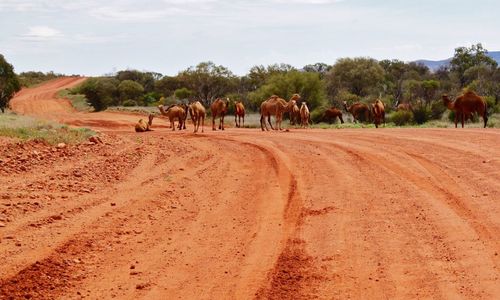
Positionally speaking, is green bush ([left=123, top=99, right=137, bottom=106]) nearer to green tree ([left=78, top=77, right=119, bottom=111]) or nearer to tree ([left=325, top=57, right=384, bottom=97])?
green tree ([left=78, top=77, right=119, bottom=111])

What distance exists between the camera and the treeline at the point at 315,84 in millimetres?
50531

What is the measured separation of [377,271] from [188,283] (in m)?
1.99

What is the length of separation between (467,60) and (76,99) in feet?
131

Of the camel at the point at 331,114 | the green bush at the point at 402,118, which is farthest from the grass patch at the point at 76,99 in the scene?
the green bush at the point at 402,118

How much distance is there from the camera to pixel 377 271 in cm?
750

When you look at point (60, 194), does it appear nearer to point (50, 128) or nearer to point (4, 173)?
point (4, 173)

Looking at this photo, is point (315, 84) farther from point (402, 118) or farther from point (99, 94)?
point (99, 94)

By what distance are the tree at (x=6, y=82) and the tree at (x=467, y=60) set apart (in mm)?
43526

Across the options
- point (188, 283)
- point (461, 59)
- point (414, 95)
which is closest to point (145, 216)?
point (188, 283)

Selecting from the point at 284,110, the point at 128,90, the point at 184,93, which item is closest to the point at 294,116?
the point at 284,110

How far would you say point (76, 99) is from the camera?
66.2 m

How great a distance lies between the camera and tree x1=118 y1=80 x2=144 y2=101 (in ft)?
216

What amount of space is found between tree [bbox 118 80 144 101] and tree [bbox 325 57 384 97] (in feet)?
59.5

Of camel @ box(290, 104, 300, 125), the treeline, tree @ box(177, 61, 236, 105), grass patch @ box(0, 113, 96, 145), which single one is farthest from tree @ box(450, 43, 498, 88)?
grass patch @ box(0, 113, 96, 145)
